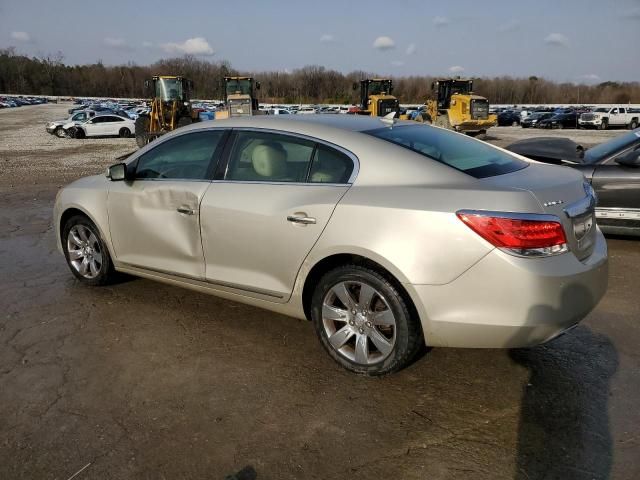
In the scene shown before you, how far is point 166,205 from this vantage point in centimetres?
409

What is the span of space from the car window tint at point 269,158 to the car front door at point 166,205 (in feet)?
0.67

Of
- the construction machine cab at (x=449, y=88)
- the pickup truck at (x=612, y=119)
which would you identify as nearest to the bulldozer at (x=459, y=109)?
the construction machine cab at (x=449, y=88)

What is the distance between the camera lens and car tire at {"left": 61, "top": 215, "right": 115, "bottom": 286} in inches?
188

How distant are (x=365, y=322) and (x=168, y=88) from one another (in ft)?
81.8

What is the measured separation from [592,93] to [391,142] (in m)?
112

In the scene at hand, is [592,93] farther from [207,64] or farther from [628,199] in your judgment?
[628,199]

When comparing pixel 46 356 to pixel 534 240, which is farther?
pixel 46 356

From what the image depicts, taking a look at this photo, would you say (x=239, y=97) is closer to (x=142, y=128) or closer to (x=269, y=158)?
(x=142, y=128)

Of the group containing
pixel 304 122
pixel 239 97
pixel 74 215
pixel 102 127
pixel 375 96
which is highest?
pixel 375 96

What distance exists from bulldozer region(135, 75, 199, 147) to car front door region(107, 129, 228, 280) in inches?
700

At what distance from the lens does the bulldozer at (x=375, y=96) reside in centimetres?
2575

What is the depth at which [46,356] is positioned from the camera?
362 centimetres

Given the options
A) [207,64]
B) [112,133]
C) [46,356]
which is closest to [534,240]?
[46,356]

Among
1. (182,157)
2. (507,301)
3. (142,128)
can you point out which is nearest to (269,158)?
(182,157)
